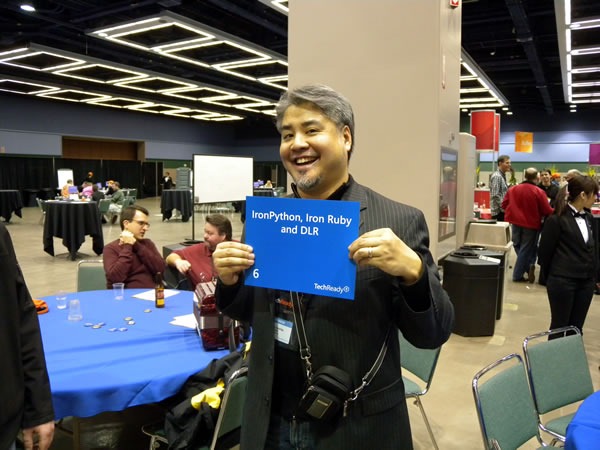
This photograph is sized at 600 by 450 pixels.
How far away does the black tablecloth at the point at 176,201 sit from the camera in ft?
49.6

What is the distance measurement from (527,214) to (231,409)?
21.5 feet

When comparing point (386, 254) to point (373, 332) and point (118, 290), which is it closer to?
point (373, 332)

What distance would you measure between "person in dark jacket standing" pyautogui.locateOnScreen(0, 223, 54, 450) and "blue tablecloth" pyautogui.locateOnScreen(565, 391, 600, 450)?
5.29ft

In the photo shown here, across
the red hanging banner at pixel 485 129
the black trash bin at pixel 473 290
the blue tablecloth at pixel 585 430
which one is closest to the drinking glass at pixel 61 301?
the blue tablecloth at pixel 585 430

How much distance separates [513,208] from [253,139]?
2331cm

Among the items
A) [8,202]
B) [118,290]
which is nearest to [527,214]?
[118,290]

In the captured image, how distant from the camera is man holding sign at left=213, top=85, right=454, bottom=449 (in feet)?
3.83

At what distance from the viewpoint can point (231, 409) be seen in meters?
2.01

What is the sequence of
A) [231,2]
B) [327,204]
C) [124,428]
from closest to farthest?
[327,204] < [124,428] < [231,2]

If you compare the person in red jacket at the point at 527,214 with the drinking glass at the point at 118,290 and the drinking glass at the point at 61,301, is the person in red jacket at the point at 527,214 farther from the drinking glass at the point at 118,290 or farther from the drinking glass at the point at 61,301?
the drinking glass at the point at 61,301

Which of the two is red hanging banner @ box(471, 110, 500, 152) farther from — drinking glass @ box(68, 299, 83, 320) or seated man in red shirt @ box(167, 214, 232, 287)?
drinking glass @ box(68, 299, 83, 320)

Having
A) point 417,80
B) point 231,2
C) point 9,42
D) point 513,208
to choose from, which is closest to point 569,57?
point 513,208

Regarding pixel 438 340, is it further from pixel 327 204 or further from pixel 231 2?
pixel 231 2

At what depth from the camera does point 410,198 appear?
11.7 feet
